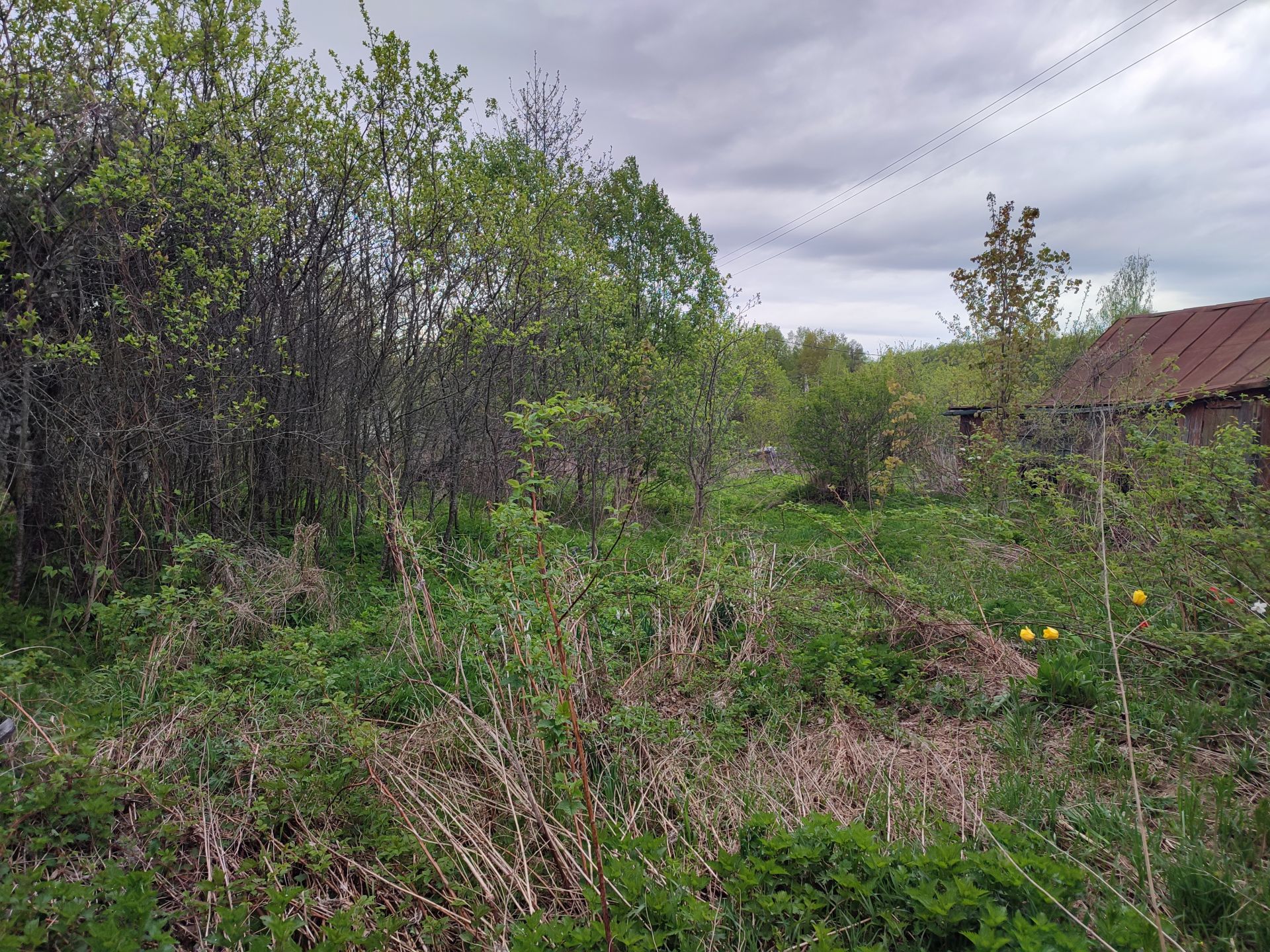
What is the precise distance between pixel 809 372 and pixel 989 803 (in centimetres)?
3755

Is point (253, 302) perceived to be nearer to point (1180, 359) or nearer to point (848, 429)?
point (848, 429)

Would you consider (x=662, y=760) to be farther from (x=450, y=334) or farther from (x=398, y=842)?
(x=450, y=334)

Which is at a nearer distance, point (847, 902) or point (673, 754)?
point (847, 902)

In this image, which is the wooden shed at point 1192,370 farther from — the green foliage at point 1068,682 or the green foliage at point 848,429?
the green foliage at point 1068,682

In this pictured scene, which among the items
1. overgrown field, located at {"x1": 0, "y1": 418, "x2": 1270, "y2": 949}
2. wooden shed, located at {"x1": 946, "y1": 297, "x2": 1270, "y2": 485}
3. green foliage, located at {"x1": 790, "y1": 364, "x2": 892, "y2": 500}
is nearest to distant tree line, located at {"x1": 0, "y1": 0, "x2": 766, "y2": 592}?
overgrown field, located at {"x1": 0, "y1": 418, "x2": 1270, "y2": 949}

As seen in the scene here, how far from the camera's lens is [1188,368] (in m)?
10.6

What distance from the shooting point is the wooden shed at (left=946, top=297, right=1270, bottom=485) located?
896 cm

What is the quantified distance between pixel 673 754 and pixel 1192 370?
→ 38.4 feet

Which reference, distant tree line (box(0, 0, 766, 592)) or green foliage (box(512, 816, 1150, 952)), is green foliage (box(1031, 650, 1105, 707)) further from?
distant tree line (box(0, 0, 766, 592))

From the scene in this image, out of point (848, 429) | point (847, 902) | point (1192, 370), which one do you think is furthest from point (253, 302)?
point (1192, 370)

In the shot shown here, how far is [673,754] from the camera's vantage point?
3.04 m

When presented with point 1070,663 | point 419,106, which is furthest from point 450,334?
point 1070,663

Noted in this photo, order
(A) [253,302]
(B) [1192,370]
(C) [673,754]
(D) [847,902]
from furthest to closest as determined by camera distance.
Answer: (B) [1192,370]
(A) [253,302]
(C) [673,754]
(D) [847,902]

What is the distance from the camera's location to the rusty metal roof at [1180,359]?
9.08 m
